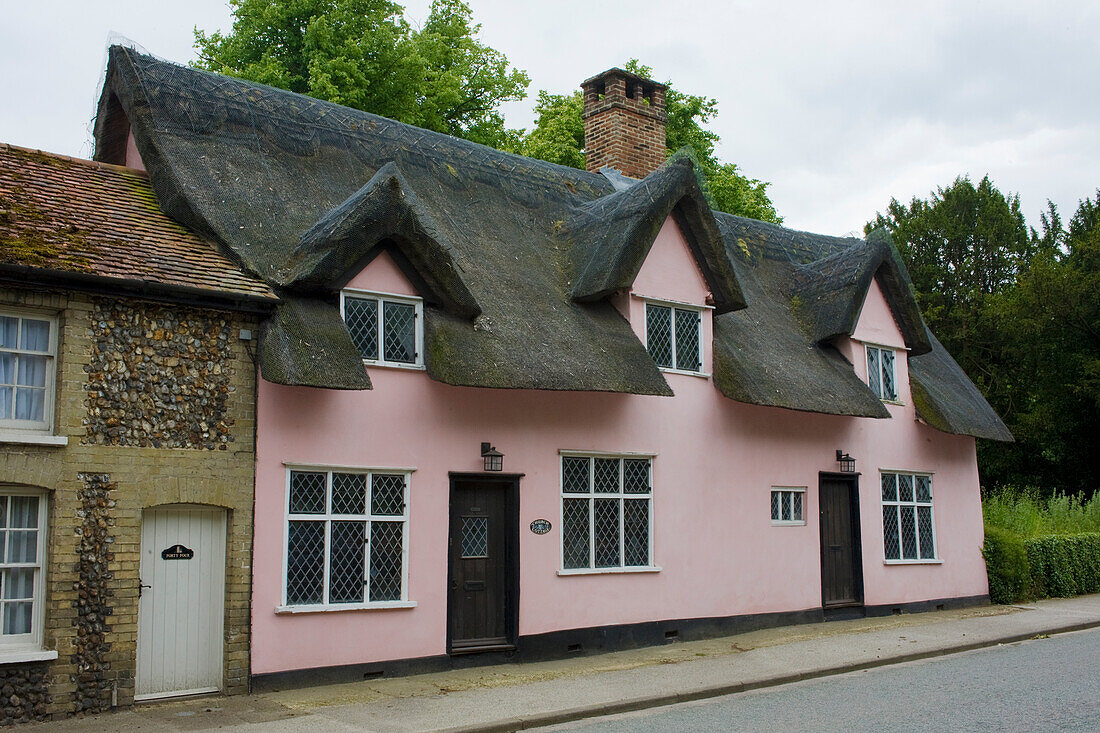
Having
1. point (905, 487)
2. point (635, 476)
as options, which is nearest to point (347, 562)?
point (635, 476)

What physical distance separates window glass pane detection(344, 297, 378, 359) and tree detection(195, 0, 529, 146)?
1470 centimetres

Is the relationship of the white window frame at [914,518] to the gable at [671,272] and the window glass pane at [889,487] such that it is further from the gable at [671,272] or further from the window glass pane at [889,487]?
the gable at [671,272]

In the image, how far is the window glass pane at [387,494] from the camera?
1150cm

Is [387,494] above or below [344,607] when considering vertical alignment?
above

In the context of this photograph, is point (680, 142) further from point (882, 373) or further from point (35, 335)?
point (35, 335)

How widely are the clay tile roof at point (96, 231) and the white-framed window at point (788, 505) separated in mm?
8831

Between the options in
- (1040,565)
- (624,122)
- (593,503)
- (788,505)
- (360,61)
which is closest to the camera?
(593,503)

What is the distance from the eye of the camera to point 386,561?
452 inches

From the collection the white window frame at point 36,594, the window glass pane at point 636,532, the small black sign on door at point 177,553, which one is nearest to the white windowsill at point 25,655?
the white window frame at point 36,594

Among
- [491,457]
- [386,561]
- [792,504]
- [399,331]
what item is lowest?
[386,561]

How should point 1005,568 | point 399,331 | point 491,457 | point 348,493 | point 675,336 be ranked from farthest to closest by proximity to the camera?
point 1005,568 → point 675,336 → point 491,457 → point 399,331 → point 348,493

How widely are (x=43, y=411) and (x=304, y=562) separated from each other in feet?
9.95

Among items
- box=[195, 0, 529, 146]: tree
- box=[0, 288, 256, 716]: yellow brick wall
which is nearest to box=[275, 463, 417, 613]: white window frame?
box=[0, 288, 256, 716]: yellow brick wall

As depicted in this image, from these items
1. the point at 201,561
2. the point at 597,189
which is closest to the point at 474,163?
the point at 597,189
